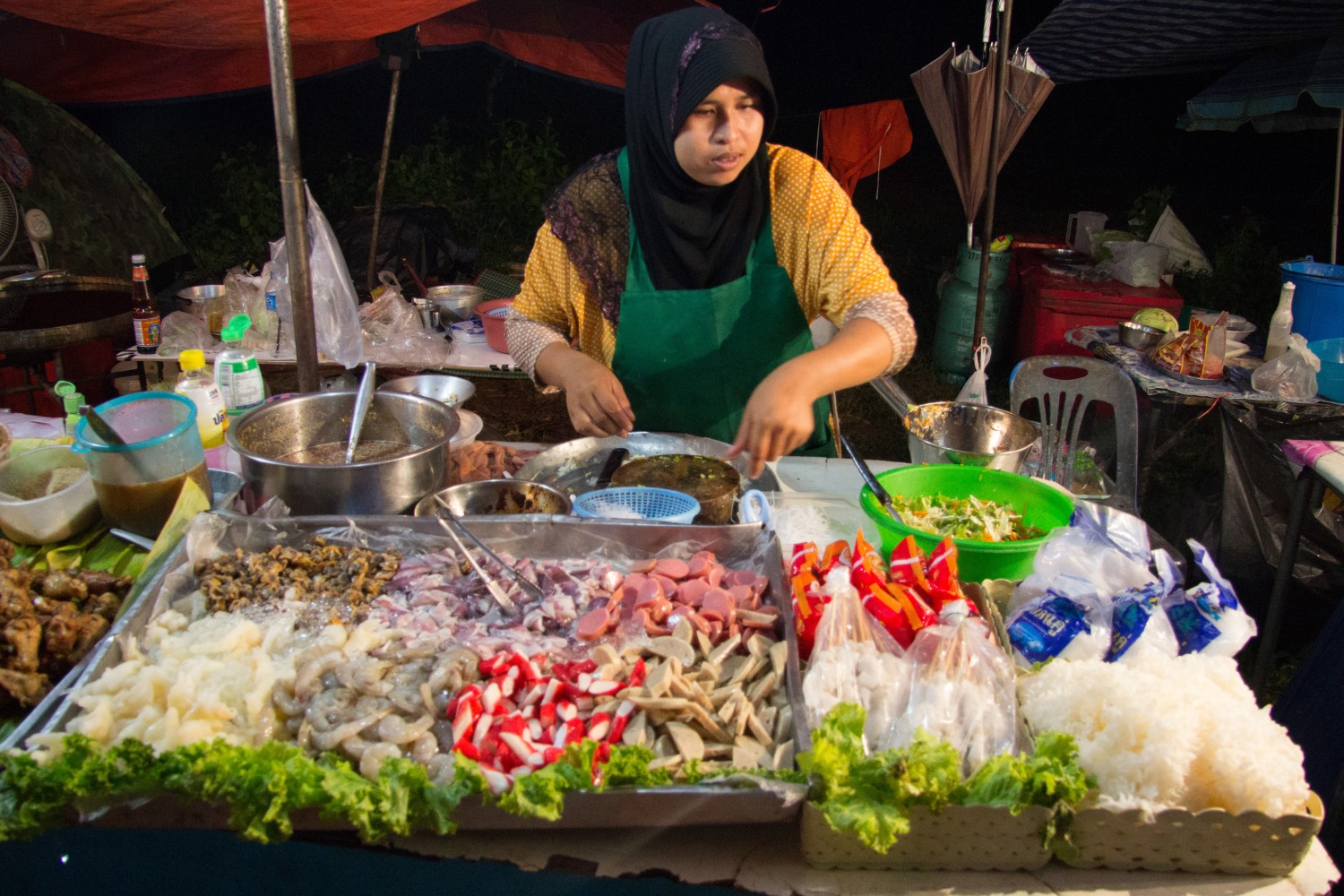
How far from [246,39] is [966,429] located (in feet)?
15.3

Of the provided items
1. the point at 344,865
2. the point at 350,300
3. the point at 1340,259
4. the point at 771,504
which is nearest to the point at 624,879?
the point at 344,865

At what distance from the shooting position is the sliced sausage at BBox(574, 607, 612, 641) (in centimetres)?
169

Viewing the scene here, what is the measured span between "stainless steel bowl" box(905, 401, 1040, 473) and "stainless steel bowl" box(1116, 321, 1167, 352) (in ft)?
9.23

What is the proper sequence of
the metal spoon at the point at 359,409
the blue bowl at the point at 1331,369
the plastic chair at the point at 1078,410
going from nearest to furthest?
the metal spoon at the point at 359,409 < the plastic chair at the point at 1078,410 < the blue bowl at the point at 1331,369

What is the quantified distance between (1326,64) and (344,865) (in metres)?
6.79

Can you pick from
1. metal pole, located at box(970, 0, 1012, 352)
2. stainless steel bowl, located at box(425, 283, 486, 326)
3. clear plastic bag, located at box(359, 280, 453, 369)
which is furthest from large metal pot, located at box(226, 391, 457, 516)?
metal pole, located at box(970, 0, 1012, 352)

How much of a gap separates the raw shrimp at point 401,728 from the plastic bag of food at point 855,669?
664 millimetres

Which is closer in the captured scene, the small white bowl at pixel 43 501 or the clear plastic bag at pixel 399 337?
the small white bowl at pixel 43 501

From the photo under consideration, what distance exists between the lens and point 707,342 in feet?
8.99

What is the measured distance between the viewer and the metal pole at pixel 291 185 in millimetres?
2539

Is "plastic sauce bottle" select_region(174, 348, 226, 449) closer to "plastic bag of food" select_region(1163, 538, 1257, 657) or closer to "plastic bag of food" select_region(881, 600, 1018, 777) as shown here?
"plastic bag of food" select_region(881, 600, 1018, 777)

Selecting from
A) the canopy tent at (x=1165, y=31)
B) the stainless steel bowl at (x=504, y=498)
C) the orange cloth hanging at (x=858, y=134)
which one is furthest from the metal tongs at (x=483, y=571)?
the orange cloth hanging at (x=858, y=134)

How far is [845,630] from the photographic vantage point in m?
1.63

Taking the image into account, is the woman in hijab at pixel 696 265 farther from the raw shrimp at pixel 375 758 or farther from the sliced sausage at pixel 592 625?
the raw shrimp at pixel 375 758
